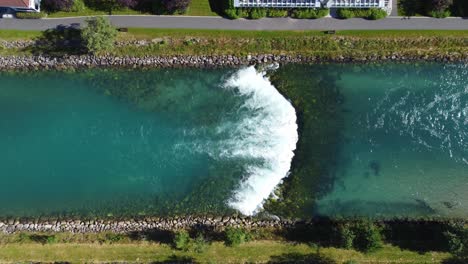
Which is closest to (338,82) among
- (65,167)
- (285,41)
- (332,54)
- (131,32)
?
(332,54)

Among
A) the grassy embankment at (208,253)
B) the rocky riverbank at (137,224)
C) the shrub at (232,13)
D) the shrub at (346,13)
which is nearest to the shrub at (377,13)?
the shrub at (346,13)

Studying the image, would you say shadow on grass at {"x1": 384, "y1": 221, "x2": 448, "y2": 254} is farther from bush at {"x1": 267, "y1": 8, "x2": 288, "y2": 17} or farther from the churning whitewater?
bush at {"x1": 267, "y1": 8, "x2": 288, "y2": 17}

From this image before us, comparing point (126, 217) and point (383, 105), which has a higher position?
point (383, 105)

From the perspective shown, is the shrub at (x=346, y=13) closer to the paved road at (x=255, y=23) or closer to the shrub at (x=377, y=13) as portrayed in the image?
the paved road at (x=255, y=23)

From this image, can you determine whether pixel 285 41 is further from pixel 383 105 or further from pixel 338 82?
pixel 383 105

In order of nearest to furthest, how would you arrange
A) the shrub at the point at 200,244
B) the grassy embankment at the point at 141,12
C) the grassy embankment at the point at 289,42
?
the shrub at the point at 200,244 → the grassy embankment at the point at 289,42 → the grassy embankment at the point at 141,12

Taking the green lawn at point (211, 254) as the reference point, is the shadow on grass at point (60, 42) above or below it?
above
